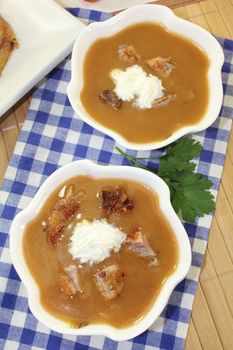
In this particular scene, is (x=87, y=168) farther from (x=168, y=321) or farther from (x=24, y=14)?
(x=24, y=14)

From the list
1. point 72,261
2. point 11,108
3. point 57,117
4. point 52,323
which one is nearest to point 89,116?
point 57,117

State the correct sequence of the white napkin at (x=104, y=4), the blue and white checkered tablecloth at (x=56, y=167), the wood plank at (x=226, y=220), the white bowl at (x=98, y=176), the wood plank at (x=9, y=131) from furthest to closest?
the white napkin at (x=104, y=4)
the wood plank at (x=9, y=131)
the wood plank at (x=226, y=220)
the blue and white checkered tablecloth at (x=56, y=167)
the white bowl at (x=98, y=176)

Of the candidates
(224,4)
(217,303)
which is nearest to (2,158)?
(217,303)

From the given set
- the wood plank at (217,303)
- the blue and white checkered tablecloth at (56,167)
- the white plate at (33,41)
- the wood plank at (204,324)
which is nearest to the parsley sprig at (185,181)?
the blue and white checkered tablecloth at (56,167)

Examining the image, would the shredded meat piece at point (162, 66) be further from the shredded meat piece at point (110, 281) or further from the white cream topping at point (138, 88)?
the shredded meat piece at point (110, 281)

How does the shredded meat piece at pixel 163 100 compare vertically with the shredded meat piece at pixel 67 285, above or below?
above
